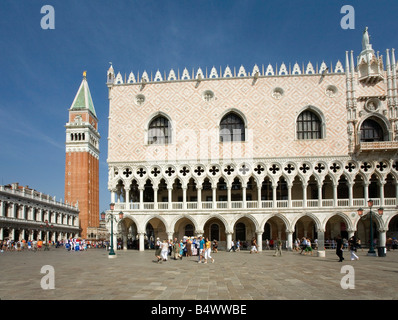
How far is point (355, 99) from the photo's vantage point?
3045cm

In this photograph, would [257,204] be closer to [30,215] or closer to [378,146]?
[378,146]

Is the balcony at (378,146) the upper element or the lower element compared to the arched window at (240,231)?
upper

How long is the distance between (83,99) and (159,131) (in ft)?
172

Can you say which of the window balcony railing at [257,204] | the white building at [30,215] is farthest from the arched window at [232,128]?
the white building at [30,215]

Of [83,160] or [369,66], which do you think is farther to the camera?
[83,160]

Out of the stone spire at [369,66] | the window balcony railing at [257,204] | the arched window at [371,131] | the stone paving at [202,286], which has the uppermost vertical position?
the stone spire at [369,66]

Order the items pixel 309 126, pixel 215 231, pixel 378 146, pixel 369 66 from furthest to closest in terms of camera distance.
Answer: pixel 215 231 → pixel 309 126 → pixel 369 66 → pixel 378 146

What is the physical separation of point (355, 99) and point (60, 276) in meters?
26.3

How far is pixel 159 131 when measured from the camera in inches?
1268

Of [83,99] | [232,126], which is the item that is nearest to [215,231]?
[232,126]

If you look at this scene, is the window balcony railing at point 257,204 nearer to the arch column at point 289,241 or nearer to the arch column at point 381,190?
the arch column at point 381,190

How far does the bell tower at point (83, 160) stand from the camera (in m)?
71.7

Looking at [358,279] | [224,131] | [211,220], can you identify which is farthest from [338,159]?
[358,279]

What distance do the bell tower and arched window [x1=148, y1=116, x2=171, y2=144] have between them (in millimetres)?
43401
